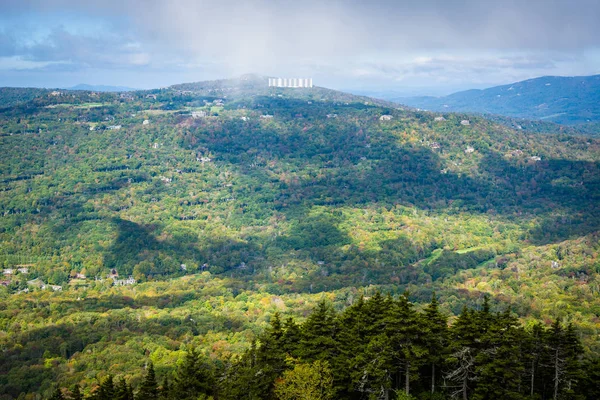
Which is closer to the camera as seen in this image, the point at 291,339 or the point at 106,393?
the point at 106,393

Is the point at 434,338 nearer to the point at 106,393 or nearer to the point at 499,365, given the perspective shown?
the point at 499,365

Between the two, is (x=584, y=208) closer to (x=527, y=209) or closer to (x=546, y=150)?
(x=527, y=209)

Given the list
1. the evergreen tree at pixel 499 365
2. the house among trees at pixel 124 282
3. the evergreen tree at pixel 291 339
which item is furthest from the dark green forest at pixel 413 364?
the house among trees at pixel 124 282

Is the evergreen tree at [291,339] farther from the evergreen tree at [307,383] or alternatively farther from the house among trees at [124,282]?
the house among trees at [124,282]

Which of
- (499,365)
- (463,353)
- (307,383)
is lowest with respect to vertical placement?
(307,383)

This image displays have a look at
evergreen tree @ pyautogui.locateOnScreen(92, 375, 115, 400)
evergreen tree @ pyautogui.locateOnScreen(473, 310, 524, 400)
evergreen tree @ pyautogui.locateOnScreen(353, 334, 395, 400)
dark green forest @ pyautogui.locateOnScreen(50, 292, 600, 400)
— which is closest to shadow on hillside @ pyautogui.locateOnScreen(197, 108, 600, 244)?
dark green forest @ pyautogui.locateOnScreen(50, 292, 600, 400)

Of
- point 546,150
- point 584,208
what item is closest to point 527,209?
point 584,208

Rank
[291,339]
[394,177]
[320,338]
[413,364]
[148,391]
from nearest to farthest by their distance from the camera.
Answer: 1. [413,364]
2. [320,338]
3. [148,391]
4. [291,339]
5. [394,177]

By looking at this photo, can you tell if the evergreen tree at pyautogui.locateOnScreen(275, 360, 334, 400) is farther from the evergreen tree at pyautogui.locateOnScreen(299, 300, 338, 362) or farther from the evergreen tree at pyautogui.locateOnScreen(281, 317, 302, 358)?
the evergreen tree at pyautogui.locateOnScreen(281, 317, 302, 358)

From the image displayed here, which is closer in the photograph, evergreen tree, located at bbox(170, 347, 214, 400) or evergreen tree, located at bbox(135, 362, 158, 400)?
evergreen tree, located at bbox(170, 347, 214, 400)

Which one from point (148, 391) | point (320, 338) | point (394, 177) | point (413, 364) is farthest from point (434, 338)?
point (394, 177)
